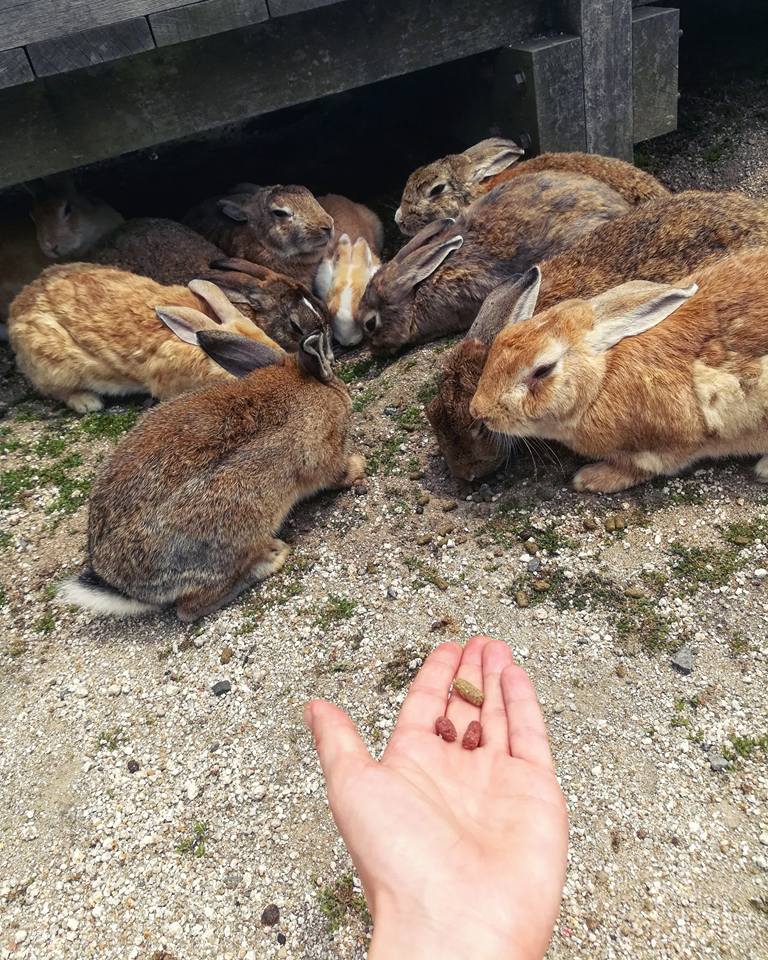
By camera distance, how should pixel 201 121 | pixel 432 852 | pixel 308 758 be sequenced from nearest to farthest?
pixel 432 852 → pixel 308 758 → pixel 201 121

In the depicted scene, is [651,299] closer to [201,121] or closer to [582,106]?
[582,106]

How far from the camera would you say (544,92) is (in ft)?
18.5

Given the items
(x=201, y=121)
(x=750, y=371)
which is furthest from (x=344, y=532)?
(x=201, y=121)

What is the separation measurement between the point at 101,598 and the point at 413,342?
294 centimetres

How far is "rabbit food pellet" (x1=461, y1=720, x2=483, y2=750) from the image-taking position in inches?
93.1

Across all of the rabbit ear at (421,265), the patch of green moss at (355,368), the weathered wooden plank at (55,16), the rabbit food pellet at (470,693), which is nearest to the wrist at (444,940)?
the rabbit food pellet at (470,693)

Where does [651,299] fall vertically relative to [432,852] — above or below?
above

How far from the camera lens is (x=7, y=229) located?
20.2 ft

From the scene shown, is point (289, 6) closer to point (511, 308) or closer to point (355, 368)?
point (355, 368)

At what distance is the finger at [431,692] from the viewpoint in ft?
8.02

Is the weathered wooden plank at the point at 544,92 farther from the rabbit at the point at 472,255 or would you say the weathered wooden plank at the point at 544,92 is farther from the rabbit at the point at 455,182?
the rabbit at the point at 472,255

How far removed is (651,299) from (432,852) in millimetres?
2656

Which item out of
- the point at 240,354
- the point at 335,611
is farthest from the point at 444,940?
the point at 240,354

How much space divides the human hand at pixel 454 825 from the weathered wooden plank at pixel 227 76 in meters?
4.52
